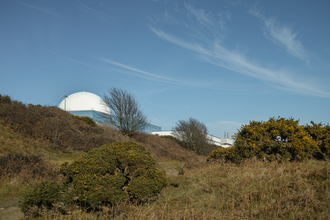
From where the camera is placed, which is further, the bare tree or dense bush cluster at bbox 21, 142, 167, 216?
the bare tree

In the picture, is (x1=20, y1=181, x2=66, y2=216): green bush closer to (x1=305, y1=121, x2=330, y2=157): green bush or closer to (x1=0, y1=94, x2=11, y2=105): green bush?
(x1=305, y1=121, x2=330, y2=157): green bush

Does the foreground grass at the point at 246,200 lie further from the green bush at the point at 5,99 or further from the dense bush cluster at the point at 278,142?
the green bush at the point at 5,99

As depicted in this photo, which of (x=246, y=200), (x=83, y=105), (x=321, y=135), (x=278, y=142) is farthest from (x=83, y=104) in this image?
(x=246, y=200)

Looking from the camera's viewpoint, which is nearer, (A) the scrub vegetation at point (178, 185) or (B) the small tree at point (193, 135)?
Result: (A) the scrub vegetation at point (178, 185)

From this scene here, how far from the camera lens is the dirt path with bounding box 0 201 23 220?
4695 millimetres

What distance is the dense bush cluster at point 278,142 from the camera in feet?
27.1

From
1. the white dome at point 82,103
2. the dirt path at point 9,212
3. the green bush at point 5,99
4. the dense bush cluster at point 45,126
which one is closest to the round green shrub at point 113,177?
the dirt path at point 9,212

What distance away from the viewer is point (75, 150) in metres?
14.9

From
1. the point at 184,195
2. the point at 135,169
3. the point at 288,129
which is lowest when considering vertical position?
the point at 184,195

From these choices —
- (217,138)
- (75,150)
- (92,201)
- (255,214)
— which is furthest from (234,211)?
(217,138)

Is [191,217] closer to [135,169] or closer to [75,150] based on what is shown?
[135,169]

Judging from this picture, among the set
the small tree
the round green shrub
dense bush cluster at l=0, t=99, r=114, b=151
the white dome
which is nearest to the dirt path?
the round green shrub

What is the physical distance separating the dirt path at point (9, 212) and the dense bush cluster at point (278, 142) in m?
7.11

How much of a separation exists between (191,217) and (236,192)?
1.74 m
